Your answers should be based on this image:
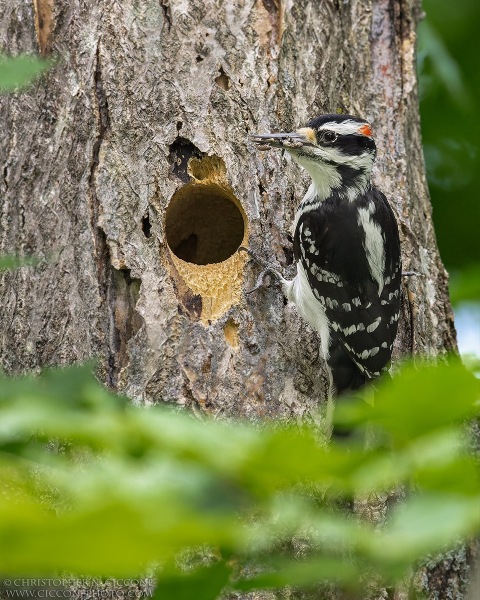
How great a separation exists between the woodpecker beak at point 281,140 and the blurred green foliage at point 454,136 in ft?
7.15

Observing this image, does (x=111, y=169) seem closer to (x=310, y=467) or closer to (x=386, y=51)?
(x=386, y=51)

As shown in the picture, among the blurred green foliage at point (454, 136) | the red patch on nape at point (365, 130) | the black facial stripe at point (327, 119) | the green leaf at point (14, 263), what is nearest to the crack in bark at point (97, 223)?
the black facial stripe at point (327, 119)

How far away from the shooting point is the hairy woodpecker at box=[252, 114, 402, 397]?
3.53 metres

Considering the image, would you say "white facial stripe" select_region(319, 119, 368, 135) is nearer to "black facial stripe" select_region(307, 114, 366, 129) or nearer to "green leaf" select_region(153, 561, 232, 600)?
"black facial stripe" select_region(307, 114, 366, 129)

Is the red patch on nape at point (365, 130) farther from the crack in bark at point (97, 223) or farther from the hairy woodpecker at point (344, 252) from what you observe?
the crack in bark at point (97, 223)

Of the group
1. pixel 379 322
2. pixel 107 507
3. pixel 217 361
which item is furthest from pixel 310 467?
pixel 379 322

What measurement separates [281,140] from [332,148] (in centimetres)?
54

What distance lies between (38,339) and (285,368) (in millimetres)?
936

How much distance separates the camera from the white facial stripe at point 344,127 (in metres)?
3.66

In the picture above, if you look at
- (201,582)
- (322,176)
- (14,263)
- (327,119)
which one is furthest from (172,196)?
(201,582)

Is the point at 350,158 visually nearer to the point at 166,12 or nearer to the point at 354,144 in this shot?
the point at 354,144

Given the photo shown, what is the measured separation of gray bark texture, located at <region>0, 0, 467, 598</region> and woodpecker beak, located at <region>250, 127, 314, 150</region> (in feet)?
0.14

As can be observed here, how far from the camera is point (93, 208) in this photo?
10.8 ft

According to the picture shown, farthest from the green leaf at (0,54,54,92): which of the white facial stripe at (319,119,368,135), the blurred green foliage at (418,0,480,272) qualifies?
the blurred green foliage at (418,0,480,272)
